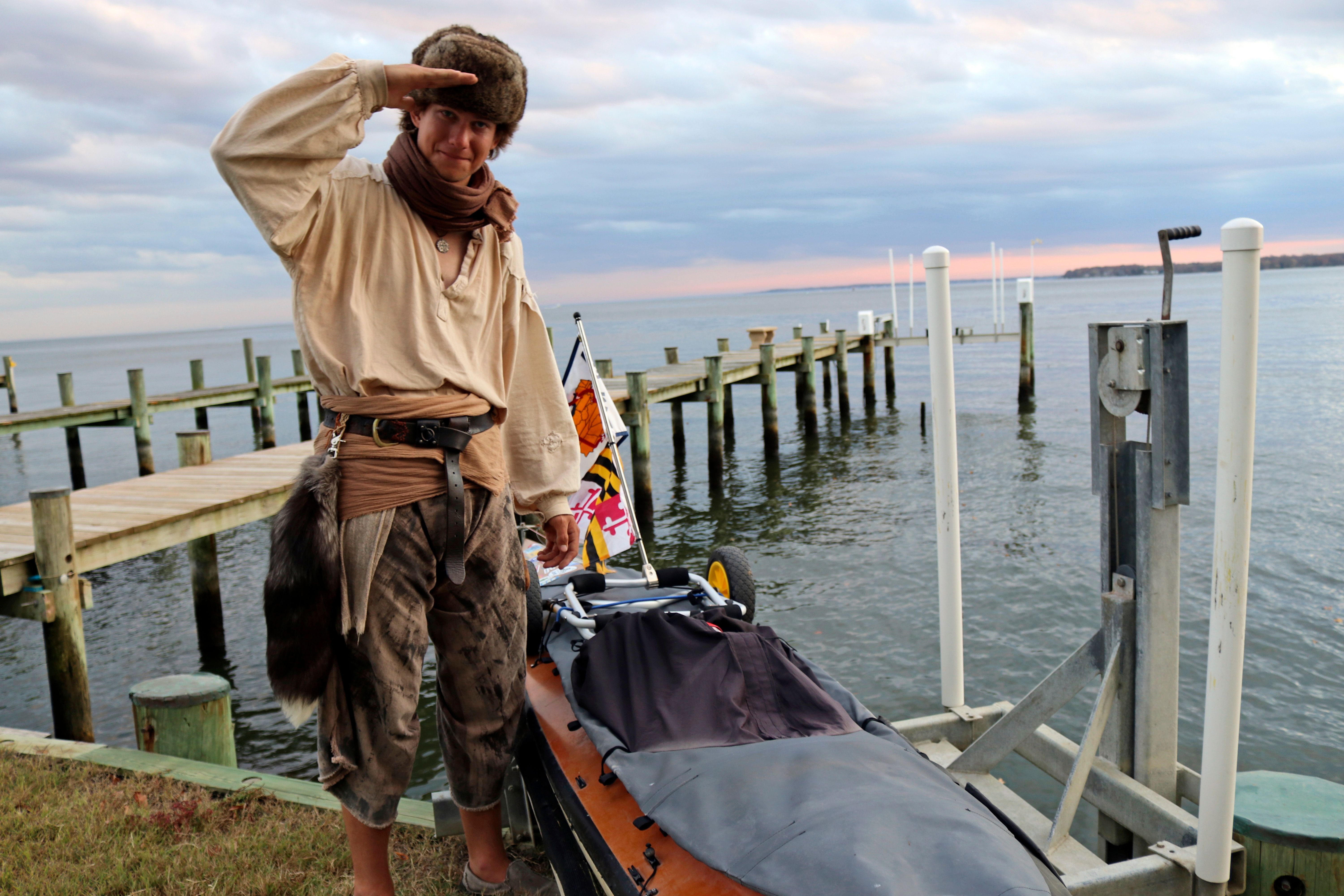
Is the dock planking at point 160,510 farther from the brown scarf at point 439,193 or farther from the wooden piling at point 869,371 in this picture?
the wooden piling at point 869,371

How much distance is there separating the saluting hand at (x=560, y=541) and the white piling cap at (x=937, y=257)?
1.73 meters

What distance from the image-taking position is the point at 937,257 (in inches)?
143

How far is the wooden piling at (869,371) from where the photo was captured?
23547 millimetres

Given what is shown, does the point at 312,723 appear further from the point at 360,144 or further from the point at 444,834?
the point at 360,144

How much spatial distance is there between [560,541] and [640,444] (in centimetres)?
Result: 971

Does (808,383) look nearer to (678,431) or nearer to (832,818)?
(678,431)

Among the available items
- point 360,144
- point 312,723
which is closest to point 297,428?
point 312,723

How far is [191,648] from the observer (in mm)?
8805

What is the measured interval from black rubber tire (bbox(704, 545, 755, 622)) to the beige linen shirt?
1.70 m

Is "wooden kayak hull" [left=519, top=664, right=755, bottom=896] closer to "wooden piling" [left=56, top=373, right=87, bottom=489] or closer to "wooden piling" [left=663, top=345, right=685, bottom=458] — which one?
"wooden piling" [left=663, top=345, right=685, bottom=458]

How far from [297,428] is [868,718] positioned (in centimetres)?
3153

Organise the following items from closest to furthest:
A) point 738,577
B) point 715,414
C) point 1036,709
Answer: point 1036,709
point 738,577
point 715,414

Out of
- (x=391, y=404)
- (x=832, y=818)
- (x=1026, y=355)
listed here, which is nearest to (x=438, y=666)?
(x=391, y=404)

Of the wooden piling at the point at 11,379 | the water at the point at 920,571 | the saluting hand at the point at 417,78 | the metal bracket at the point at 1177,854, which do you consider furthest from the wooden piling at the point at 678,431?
the wooden piling at the point at 11,379
